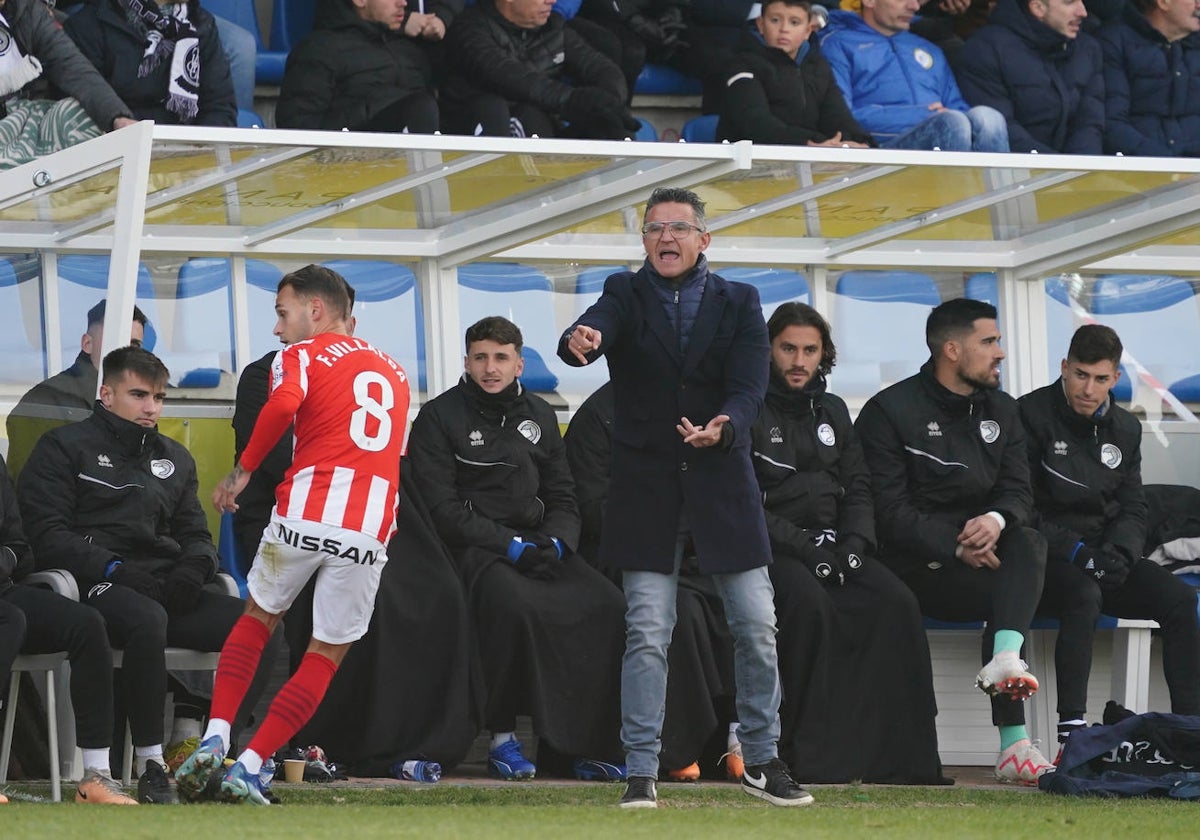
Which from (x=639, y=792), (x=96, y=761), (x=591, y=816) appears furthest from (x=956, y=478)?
(x=96, y=761)

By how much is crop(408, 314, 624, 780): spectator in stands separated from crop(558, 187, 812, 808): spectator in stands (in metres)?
1.34

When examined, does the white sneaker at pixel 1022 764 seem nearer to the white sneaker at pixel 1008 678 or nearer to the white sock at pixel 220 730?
the white sneaker at pixel 1008 678

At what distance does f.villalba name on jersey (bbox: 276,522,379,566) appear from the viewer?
6.31m

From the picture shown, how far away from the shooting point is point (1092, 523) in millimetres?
8664

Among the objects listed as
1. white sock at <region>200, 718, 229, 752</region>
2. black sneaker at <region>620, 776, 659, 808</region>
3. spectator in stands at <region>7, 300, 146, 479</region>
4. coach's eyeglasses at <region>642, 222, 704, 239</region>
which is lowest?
black sneaker at <region>620, 776, 659, 808</region>

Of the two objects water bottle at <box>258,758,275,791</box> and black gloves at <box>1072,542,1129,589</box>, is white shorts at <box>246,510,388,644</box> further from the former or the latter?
black gloves at <box>1072,542,1129,589</box>

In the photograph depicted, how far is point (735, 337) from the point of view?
6430 millimetres

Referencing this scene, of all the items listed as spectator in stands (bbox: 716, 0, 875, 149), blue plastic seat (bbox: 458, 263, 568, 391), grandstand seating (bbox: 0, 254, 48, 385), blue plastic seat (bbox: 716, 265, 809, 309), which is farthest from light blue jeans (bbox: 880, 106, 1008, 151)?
grandstand seating (bbox: 0, 254, 48, 385)

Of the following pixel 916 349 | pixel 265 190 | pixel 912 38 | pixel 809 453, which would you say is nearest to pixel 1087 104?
pixel 912 38

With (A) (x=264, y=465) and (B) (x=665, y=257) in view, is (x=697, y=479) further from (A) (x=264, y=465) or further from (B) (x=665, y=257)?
(A) (x=264, y=465)

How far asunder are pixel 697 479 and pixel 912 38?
5.24 m

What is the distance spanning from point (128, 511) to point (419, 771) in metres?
1.43

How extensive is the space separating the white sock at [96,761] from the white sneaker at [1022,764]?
3455 millimetres

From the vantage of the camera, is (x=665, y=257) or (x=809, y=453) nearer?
(x=665, y=257)
